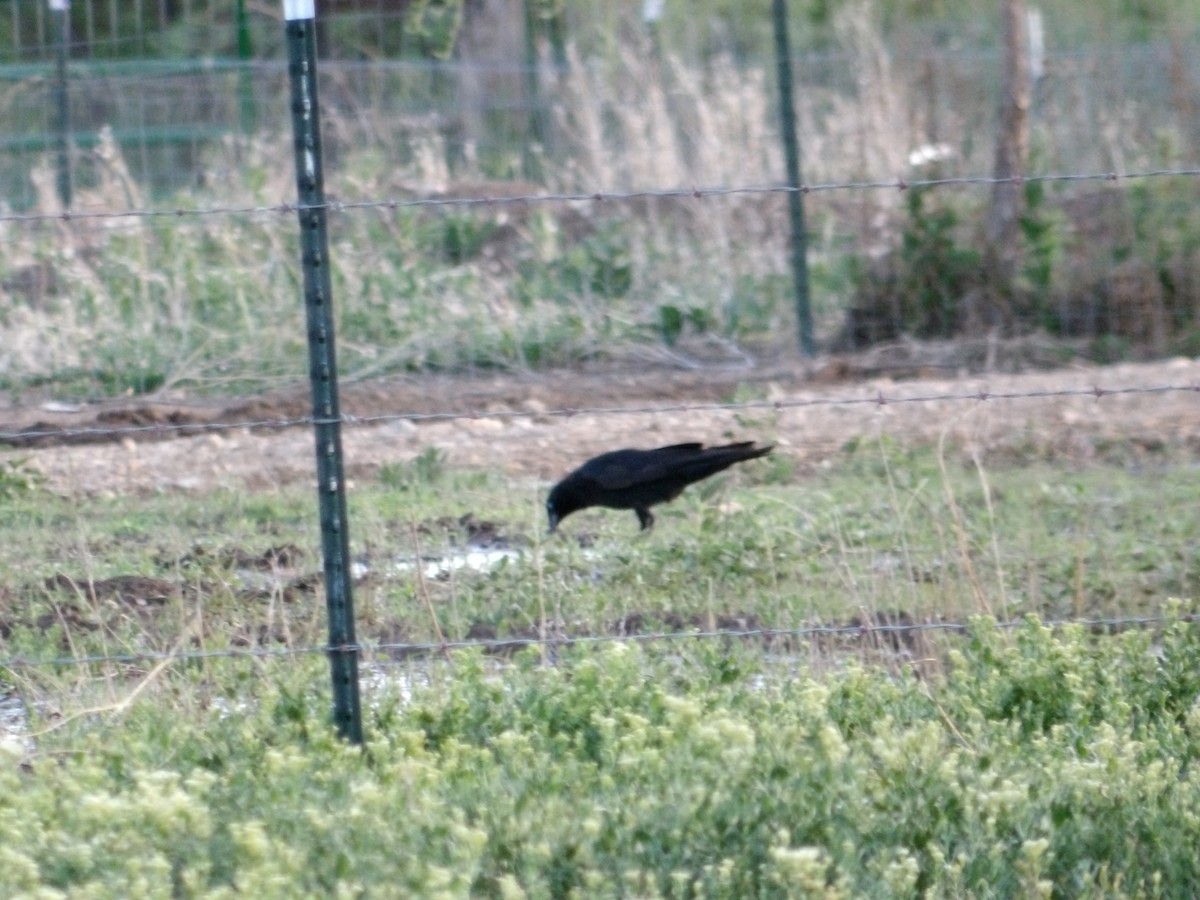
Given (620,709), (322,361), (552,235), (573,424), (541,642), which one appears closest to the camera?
(322,361)

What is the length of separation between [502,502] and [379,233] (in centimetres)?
497

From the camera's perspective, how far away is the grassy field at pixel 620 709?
3.30 m

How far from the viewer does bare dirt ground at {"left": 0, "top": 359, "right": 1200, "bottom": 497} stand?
809 centimetres

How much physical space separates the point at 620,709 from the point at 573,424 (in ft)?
15.9

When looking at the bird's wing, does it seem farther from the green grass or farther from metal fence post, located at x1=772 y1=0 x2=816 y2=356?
metal fence post, located at x1=772 y1=0 x2=816 y2=356

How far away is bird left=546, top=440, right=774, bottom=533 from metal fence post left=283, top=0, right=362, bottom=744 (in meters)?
2.55

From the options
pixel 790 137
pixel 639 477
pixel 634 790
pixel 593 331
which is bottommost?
pixel 634 790

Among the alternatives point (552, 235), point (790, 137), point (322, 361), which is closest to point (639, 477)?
point (322, 361)

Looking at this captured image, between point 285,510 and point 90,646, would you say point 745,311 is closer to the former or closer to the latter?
point 285,510

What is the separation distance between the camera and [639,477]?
6723 millimetres

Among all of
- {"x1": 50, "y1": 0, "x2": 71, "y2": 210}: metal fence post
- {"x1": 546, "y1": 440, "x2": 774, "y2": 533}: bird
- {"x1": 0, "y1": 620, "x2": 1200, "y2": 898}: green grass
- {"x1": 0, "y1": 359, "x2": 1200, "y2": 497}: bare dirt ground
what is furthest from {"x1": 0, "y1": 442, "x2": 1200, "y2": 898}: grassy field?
{"x1": 50, "y1": 0, "x2": 71, "y2": 210}: metal fence post

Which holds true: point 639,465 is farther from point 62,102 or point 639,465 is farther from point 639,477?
point 62,102

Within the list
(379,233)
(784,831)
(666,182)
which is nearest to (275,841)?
(784,831)

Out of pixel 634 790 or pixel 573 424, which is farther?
pixel 573 424
